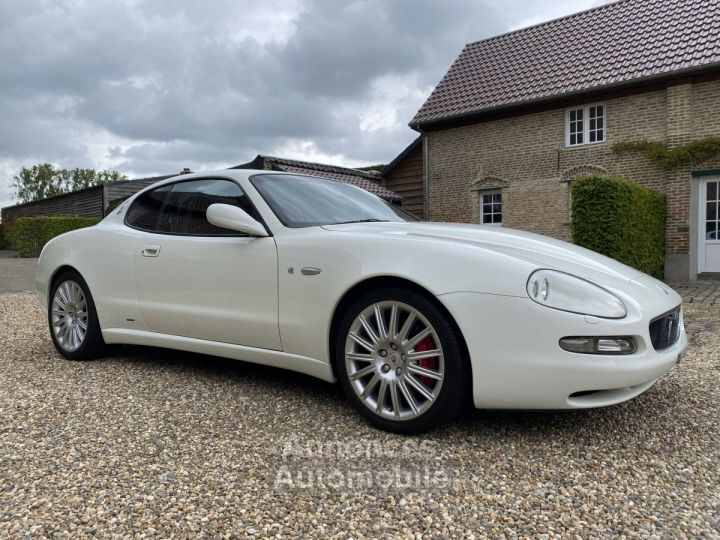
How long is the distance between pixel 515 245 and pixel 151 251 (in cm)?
241

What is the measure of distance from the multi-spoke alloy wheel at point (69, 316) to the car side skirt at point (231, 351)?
0.30 metres

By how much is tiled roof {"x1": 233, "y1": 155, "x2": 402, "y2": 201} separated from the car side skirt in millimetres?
10731

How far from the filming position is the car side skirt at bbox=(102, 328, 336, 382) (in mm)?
2980

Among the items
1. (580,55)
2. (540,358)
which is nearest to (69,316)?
(540,358)

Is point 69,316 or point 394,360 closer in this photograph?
point 394,360

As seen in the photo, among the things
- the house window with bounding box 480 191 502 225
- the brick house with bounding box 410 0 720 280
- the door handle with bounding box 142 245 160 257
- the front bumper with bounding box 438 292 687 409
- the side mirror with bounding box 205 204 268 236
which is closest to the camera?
the front bumper with bounding box 438 292 687 409

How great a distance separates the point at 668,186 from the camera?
12539 millimetres

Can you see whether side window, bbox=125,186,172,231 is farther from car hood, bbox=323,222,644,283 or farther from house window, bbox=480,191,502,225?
house window, bbox=480,191,502,225

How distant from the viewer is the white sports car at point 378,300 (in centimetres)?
236

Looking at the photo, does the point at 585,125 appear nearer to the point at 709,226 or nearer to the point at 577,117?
the point at 577,117

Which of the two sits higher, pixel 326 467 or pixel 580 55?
pixel 580 55

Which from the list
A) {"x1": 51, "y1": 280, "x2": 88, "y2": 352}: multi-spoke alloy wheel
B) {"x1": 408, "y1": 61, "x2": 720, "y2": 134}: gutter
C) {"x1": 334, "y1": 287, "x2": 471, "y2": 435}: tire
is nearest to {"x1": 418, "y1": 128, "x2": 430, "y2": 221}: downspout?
{"x1": 408, "y1": 61, "x2": 720, "y2": 134}: gutter

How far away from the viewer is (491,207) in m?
15.9

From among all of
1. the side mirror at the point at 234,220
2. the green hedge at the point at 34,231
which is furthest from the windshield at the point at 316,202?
the green hedge at the point at 34,231
